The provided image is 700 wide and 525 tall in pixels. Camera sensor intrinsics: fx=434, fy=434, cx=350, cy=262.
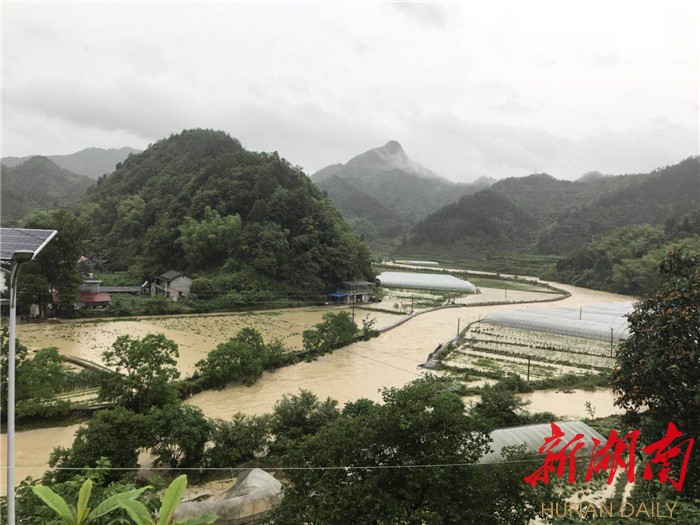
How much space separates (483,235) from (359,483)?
85930 millimetres

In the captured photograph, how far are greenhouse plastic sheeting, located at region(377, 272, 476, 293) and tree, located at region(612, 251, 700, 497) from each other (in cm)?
3659

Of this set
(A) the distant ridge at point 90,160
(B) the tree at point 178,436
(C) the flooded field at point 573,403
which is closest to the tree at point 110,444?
(B) the tree at point 178,436

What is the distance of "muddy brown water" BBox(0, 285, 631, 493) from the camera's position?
13195 mm

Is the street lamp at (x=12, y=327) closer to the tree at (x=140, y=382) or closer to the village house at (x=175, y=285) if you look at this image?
the tree at (x=140, y=382)

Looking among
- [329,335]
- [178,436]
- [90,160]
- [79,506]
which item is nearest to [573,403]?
[329,335]

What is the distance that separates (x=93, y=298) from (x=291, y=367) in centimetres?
1707

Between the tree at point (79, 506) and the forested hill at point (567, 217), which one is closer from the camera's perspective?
the tree at point (79, 506)

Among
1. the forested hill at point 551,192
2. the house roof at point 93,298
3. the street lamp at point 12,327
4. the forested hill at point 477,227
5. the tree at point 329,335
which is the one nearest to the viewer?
the street lamp at point 12,327

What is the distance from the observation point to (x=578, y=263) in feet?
187

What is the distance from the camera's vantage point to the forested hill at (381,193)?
109625 millimetres

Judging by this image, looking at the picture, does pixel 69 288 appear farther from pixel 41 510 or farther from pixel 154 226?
pixel 41 510

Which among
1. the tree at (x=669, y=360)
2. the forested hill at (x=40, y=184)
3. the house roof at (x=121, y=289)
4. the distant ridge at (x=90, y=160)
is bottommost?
the house roof at (x=121, y=289)

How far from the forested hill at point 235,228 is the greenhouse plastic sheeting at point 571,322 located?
16.3 meters

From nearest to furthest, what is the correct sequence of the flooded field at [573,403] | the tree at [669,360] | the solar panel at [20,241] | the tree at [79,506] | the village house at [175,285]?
the solar panel at [20,241], the tree at [79,506], the tree at [669,360], the flooded field at [573,403], the village house at [175,285]
